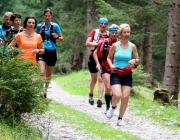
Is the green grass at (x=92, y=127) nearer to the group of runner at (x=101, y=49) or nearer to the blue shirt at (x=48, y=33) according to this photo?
the group of runner at (x=101, y=49)

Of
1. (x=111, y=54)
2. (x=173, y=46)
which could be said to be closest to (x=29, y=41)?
(x=111, y=54)

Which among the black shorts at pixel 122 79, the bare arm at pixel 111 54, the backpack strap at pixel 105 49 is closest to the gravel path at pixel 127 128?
the black shorts at pixel 122 79

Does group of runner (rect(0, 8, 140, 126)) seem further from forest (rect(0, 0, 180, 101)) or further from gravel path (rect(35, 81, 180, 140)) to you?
forest (rect(0, 0, 180, 101))

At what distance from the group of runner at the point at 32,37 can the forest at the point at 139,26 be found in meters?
0.79

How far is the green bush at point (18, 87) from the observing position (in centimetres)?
580

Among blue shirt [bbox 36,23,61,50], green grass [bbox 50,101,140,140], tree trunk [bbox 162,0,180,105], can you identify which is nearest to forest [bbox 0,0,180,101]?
tree trunk [bbox 162,0,180,105]

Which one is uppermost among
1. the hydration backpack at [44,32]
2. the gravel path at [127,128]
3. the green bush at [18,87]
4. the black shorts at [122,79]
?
the hydration backpack at [44,32]

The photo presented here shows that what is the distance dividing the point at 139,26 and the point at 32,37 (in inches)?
541

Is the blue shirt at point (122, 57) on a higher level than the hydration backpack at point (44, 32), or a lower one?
lower

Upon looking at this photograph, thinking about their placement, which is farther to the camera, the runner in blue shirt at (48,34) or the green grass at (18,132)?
the runner in blue shirt at (48,34)

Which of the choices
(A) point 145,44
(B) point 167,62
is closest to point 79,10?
(A) point 145,44

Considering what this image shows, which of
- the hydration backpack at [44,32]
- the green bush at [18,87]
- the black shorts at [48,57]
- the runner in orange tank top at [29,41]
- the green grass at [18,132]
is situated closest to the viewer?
the green grass at [18,132]

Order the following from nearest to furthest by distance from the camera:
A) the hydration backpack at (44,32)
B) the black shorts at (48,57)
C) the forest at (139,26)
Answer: the hydration backpack at (44,32)
the black shorts at (48,57)
the forest at (139,26)

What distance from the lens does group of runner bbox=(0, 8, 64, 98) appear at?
8.60 meters
